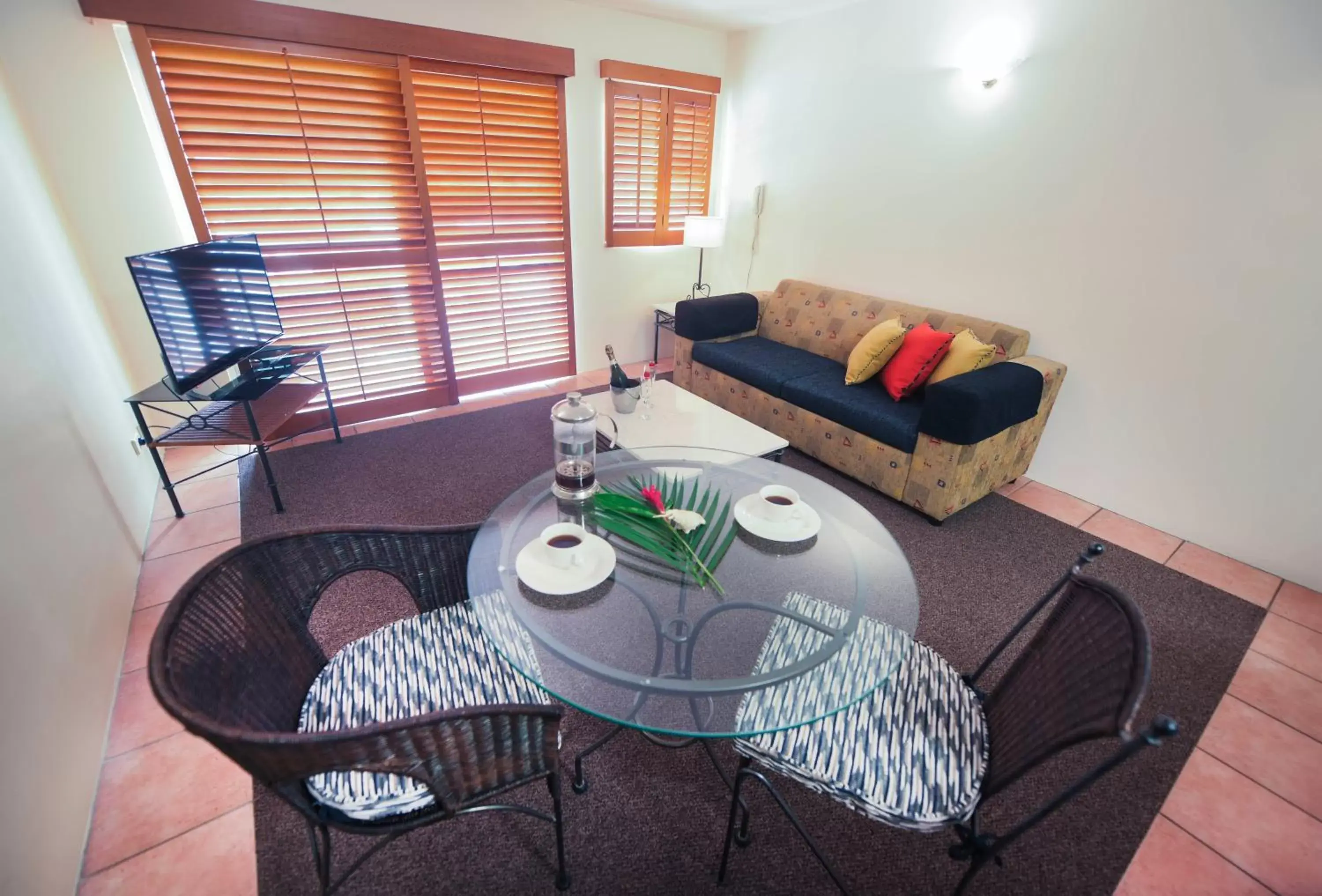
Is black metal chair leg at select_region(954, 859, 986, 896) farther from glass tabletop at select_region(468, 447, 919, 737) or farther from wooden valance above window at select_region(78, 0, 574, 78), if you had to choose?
wooden valance above window at select_region(78, 0, 574, 78)

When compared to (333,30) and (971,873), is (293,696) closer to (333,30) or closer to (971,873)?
(971,873)

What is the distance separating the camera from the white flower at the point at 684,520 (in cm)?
140

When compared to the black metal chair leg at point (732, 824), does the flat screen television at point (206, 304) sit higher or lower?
higher

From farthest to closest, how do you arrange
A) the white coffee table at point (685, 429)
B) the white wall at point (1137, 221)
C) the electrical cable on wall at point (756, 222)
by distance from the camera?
the electrical cable on wall at point (756, 222)
the white coffee table at point (685, 429)
the white wall at point (1137, 221)

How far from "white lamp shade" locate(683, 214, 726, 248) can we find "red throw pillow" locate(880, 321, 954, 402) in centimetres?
178

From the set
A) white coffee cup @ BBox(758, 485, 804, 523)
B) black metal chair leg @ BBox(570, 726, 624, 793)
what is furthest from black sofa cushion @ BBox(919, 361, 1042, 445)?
black metal chair leg @ BBox(570, 726, 624, 793)

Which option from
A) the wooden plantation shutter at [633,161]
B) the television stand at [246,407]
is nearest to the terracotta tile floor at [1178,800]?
the television stand at [246,407]

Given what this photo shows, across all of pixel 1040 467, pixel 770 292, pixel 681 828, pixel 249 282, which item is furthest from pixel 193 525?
pixel 1040 467

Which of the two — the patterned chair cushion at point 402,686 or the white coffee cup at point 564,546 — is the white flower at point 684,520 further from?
the patterned chair cushion at point 402,686

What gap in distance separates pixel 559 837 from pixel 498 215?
3346 millimetres

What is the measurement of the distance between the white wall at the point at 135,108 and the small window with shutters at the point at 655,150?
88mm

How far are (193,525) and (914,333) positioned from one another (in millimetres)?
3551

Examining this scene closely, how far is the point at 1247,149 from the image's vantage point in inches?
79.6

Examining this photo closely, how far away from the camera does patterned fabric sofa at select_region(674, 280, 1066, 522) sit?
234 cm
